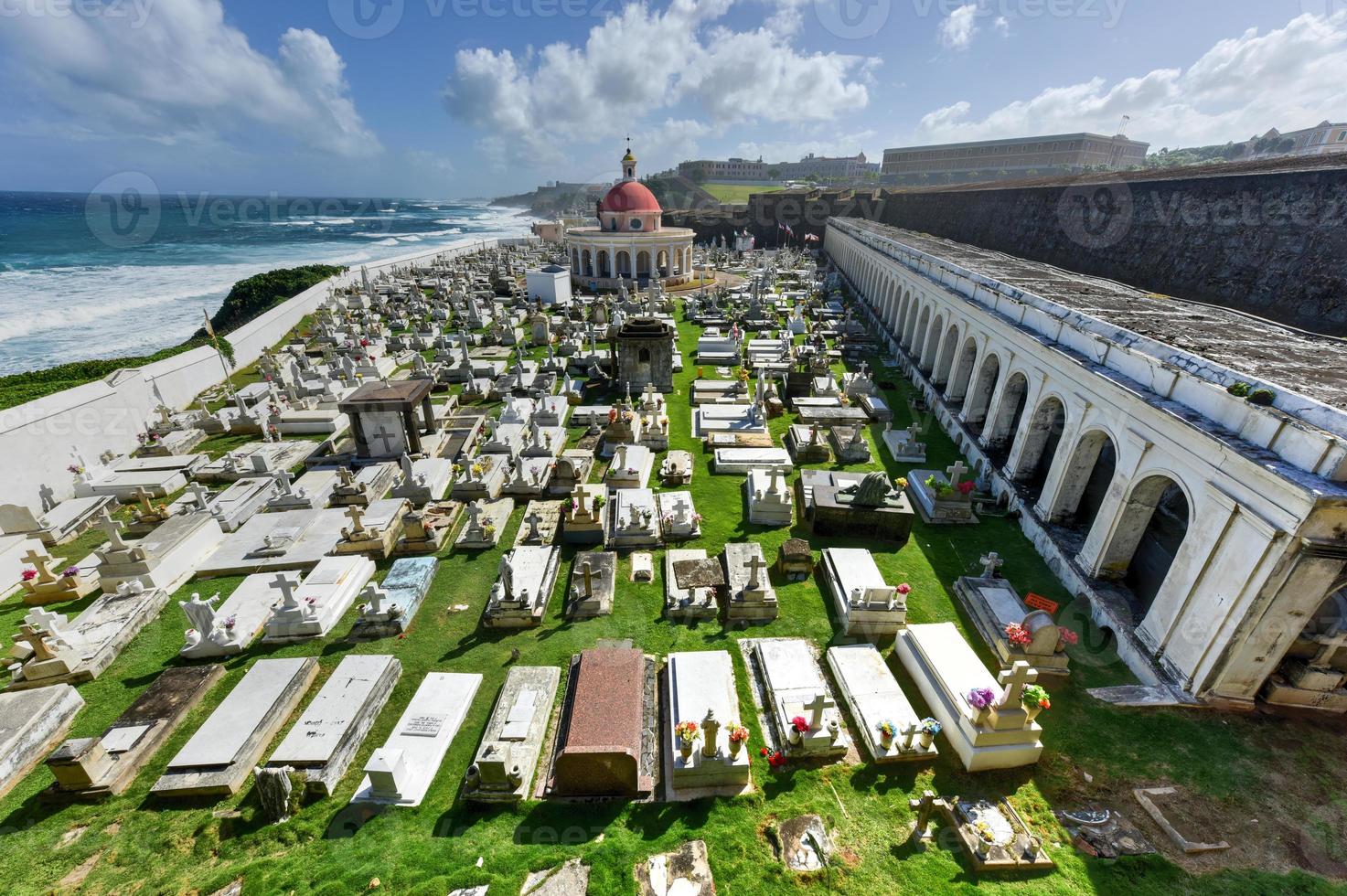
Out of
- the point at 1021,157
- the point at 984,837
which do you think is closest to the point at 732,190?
the point at 1021,157

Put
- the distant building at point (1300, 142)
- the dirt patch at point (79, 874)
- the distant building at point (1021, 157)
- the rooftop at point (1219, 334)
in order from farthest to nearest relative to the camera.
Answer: the distant building at point (1021, 157) < the distant building at point (1300, 142) < the rooftop at point (1219, 334) < the dirt patch at point (79, 874)

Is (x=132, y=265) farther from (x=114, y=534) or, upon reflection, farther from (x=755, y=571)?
(x=755, y=571)

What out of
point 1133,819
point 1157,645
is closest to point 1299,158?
point 1157,645

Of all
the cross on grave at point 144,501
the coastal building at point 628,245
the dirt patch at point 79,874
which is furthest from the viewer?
the coastal building at point 628,245

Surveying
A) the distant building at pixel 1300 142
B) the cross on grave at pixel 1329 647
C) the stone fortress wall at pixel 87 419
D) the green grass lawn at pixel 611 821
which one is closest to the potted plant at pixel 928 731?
the green grass lawn at pixel 611 821

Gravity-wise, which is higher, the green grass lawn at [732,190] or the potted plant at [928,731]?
the green grass lawn at [732,190]

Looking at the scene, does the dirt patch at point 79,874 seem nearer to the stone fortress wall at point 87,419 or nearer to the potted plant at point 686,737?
the potted plant at point 686,737

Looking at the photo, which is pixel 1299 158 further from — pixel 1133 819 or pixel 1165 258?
pixel 1133 819

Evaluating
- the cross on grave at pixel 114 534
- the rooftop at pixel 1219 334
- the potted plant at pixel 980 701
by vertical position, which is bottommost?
the potted plant at pixel 980 701
